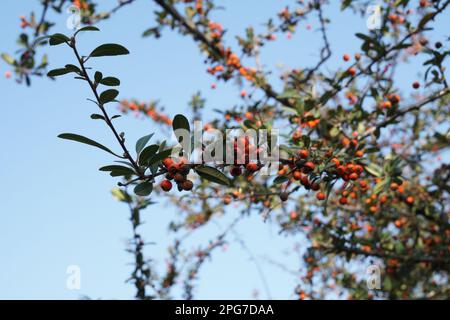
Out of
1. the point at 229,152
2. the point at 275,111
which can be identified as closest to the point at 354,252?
the point at 275,111

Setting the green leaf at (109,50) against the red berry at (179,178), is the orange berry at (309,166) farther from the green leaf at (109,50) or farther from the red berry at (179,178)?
the green leaf at (109,50)

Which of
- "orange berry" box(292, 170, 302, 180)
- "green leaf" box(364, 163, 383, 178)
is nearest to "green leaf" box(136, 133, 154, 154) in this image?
"orange berry" box(292, 170, 302, 180)

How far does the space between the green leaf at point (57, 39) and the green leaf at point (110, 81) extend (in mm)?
220

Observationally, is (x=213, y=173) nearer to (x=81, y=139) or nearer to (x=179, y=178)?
(x=179, y=178)

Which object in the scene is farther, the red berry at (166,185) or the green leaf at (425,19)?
the green leaf at (425,19)

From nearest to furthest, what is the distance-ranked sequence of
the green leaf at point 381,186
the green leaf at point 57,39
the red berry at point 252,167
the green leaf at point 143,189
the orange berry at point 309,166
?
the green leaf at point 57,39 → the green leaf at point 143,189 → the red berry at point 252,167 → the orange berry at point 309,166 → the green leaf at point 381,186

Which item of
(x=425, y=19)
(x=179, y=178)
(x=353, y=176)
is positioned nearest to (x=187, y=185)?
(x=179, y=178)

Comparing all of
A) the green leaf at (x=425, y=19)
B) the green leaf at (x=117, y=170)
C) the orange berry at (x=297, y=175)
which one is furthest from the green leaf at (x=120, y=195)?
the green leaf at (x=425, y=19)

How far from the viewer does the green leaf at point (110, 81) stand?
178 centimetres

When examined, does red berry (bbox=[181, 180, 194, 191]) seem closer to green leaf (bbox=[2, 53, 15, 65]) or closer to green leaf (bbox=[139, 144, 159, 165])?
green leaf (bbox=[139, 144, 159, 165])

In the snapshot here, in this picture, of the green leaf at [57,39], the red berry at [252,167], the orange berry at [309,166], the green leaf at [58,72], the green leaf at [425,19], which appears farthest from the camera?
the green leaf at [425,19]

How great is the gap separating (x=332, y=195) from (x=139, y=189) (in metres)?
4.25

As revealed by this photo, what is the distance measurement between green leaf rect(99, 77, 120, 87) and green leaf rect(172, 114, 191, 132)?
271 mm
